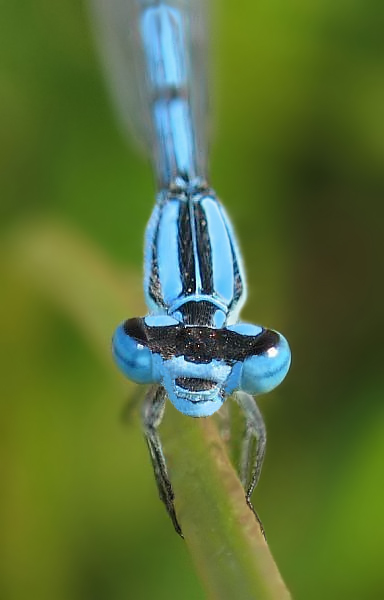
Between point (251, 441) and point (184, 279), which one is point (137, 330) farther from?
point (251, 441)

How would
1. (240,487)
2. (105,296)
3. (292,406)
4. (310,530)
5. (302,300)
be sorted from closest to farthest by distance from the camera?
(240,487) < (105,296) < (310,530) < (292,406) < (302,300)

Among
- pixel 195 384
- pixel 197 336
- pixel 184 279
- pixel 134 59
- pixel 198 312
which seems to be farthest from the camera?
pixel 134 59

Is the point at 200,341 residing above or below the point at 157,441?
above

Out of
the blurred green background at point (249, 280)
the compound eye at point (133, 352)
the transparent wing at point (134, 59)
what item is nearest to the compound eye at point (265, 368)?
the compound eye at point (133, 352)

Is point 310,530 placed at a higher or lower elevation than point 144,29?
lower

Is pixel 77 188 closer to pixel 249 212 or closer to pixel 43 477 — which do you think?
pixel 249 212

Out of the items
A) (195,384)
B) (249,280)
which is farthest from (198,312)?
(249,280)

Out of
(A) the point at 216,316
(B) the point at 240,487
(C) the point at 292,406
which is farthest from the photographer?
(C) the point at 292,406

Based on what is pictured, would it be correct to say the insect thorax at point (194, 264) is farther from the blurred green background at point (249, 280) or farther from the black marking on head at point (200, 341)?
the blurred green background at point (249, 280)

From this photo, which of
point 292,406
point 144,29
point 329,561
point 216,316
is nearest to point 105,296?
point 216,316
